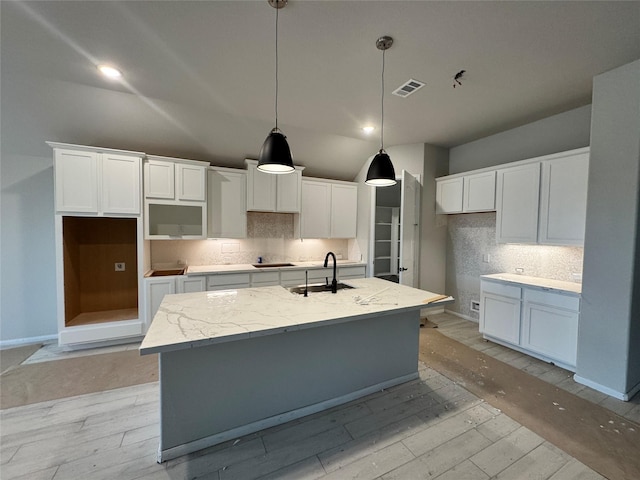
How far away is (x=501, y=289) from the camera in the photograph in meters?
3.37

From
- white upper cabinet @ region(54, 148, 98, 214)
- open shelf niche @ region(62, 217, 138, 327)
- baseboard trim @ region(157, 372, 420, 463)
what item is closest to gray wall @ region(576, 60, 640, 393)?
baseboard trim @ region(157, 372, 420, 463)

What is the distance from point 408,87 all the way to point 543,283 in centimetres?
265

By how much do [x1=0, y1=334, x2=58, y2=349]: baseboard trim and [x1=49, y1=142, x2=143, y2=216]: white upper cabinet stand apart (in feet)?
5.69

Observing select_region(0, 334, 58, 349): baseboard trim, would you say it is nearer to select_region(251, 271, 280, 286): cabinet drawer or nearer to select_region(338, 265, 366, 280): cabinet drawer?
select_region(251, 271, 280, 286): cabinet drawer

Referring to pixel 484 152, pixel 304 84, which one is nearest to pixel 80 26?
pixel 304 84

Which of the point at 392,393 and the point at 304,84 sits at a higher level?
the point at 304,84

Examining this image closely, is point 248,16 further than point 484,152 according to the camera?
No

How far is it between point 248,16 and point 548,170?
11.2ft

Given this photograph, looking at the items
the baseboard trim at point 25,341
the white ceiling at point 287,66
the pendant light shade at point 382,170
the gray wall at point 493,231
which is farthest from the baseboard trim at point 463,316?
the baseboard trim at point 25,341

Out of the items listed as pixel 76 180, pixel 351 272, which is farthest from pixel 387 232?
pixel 76 180

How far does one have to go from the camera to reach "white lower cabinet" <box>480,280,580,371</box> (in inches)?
109

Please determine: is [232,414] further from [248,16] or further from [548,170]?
[548,170]

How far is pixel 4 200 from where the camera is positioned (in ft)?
10.6

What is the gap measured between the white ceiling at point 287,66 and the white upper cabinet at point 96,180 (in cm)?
37
